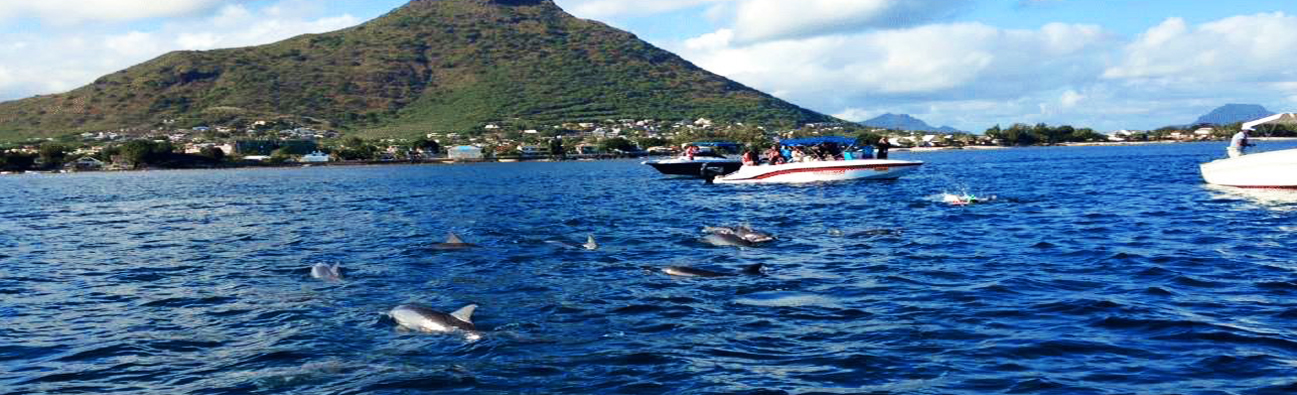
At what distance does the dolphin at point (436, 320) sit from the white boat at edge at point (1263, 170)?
111ft

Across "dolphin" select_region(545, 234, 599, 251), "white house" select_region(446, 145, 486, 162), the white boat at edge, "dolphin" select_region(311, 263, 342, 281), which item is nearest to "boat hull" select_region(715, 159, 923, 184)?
the white boat at edge

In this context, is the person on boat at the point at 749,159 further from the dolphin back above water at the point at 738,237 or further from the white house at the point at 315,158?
the white house at the point at 315,158

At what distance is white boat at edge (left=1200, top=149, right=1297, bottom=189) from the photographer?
35375 millimetres

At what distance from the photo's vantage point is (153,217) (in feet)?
144

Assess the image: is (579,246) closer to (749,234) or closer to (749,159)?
(749,234)

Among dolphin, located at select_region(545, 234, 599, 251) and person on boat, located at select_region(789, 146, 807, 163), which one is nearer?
dolphin, located at select_region(545, 234, 599, 251)

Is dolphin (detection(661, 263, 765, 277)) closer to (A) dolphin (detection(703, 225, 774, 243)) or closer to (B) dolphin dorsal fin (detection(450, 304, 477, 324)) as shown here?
(A) dolphin (detection(703, 225, 774, 243))

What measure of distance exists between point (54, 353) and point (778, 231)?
18.5 m

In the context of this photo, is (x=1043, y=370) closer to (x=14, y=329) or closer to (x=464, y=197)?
(x=14, y=329)

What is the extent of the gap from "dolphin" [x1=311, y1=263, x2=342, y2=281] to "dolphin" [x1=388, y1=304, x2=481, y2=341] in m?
5.97

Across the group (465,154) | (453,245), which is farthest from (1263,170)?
(465,154)

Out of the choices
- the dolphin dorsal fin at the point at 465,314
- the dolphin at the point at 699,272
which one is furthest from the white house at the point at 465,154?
the dolphin dorsal fin at the point at 465,314

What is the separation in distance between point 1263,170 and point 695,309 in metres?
31.3

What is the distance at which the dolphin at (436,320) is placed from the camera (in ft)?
44.9
